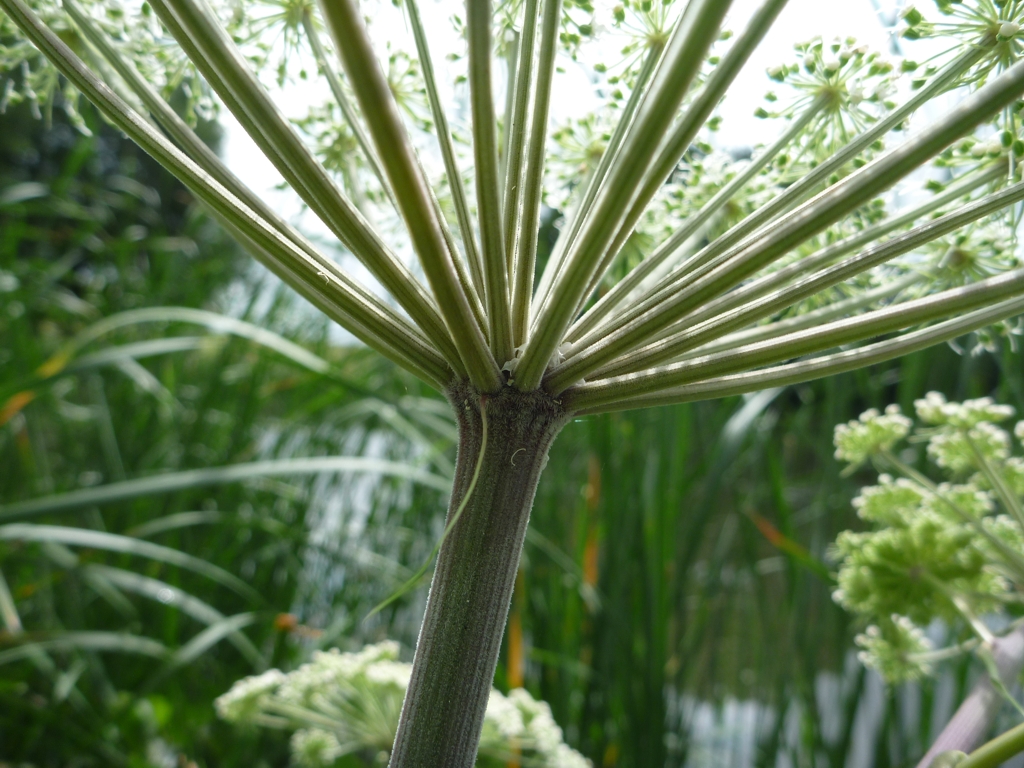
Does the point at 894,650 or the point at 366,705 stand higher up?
the point at 894,650

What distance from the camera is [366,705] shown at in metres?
0.78

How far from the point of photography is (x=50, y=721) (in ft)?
4.24

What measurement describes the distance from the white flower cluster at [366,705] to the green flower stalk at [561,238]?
0.43 meters

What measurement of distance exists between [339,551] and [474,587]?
138cm

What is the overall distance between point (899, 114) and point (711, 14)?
0.84ft

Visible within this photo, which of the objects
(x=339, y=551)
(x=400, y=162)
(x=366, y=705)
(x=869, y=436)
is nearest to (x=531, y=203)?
(x=400, y=162)

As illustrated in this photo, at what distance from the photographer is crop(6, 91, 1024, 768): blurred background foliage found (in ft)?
3.85

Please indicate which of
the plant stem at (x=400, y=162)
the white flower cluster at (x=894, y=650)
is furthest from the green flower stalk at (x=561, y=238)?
the white flower cluster at (x=894, y=650)

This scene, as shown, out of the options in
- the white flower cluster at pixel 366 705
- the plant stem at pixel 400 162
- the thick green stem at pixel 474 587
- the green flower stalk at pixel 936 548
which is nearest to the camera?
the plant stem at pixel 400 162

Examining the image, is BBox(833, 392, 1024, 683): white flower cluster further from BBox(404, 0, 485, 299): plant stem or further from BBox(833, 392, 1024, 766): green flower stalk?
BBox(404, 0, 485, 299): plant stem

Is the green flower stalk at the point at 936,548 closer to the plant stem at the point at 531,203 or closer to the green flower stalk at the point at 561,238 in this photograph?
the green flower stalk at the point at 561,238

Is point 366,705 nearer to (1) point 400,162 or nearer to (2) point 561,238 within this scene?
(2) point 561,238

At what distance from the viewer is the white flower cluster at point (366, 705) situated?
76 cm

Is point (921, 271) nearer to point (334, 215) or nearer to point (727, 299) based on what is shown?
point (727, 299)
